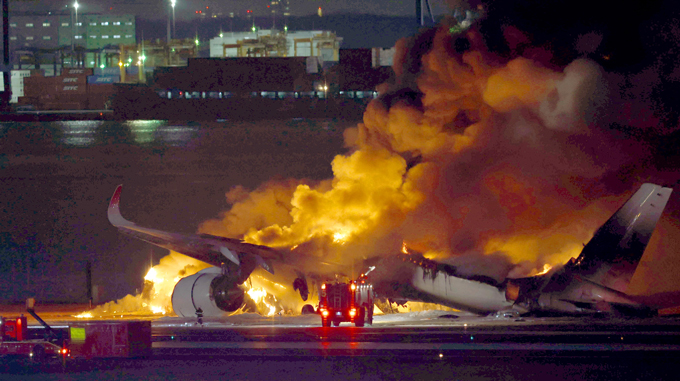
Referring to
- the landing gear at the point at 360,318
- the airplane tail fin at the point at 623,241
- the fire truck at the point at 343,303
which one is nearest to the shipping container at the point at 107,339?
the fire truck at the point at 343,303

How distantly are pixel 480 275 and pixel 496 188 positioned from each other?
6.44 metres

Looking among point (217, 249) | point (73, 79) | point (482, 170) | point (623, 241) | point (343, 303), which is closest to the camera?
point (623, 241)

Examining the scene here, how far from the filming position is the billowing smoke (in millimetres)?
33969

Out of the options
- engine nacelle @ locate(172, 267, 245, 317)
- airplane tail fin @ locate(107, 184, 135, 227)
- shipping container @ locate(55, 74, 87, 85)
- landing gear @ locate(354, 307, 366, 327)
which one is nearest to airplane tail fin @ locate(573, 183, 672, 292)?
landing gear @ locate(354, 307, 366, 327)

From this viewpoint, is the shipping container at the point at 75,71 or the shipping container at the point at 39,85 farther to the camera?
the shipping container at the point at 39,85

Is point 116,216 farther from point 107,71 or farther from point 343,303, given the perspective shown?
point 107,71

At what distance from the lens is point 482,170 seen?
122 feet

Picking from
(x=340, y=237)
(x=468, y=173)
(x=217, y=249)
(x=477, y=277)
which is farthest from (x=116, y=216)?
(x=477, y=277)

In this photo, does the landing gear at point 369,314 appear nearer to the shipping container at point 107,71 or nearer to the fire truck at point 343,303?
the fire truck at point 343,303

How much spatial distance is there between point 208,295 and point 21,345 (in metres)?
12.0

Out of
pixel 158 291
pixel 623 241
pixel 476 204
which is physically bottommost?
pixel 158 291

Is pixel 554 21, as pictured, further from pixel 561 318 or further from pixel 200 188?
pixel 200 188

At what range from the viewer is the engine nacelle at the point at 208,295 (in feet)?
112

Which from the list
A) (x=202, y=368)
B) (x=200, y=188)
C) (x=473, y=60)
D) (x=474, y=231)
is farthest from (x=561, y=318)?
(x=200, y=188)
